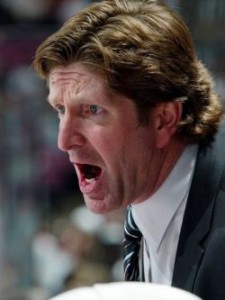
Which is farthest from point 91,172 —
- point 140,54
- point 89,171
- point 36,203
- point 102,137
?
point 36,203

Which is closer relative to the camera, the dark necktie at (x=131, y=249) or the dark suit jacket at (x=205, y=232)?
the dark suit jacket at (x=205, y=232)

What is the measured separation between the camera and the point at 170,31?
1.39m

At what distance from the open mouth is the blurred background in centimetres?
148

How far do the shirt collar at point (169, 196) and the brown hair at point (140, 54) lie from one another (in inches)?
1.6

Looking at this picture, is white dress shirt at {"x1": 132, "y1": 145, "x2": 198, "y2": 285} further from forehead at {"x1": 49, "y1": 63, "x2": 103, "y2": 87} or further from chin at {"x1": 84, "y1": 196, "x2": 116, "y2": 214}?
forehead at {"x1": 49, "y1": 63, "x2": 103, "y2": 87}

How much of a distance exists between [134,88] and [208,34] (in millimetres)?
1348

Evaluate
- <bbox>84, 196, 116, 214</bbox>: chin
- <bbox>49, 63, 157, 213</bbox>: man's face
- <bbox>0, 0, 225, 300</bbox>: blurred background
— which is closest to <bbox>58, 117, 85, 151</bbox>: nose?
<bbox>49, 63, 157, 213</bbox>: man's face

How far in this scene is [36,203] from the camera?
10.0 ft

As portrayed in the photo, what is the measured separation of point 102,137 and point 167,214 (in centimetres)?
17

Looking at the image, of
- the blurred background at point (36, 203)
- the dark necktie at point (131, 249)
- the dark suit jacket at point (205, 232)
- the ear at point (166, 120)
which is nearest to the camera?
the dark suit jacket at point (205, 232)

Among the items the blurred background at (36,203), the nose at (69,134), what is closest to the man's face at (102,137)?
the nose at (69,134)

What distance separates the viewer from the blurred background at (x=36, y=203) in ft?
9.82

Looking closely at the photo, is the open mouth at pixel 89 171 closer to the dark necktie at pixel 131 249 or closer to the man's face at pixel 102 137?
the man's face at pixel 102 137

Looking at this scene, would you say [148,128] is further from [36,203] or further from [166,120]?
[36,203]
